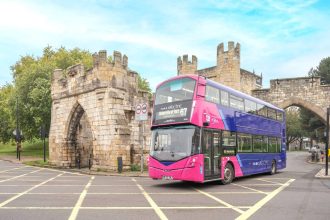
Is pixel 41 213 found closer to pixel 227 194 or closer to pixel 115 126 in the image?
pixel 227 194

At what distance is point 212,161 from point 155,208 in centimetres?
517

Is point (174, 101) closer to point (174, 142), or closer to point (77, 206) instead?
point (174, 142)

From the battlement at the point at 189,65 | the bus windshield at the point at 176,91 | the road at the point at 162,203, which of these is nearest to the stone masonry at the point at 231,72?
the battlement at the point at 189,65

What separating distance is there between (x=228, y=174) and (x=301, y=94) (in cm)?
1785

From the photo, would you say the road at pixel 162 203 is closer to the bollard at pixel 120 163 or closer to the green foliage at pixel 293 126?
the bollard at pixel 120 163

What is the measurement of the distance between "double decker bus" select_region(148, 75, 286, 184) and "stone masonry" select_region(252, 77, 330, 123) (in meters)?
15.2

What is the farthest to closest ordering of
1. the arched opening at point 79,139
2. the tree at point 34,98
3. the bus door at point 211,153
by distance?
the tree at point 34,98
the arched opening at point 79,139
the bus door at point 211,153

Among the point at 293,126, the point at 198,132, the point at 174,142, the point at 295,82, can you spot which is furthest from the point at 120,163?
the point at 293,126

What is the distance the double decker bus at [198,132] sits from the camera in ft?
41.6

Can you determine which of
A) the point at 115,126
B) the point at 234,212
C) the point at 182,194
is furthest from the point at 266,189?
the point at 115,126

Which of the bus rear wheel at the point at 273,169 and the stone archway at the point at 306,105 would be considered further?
the stone archway at the point at 306,105

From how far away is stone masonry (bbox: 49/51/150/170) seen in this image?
20.0 metres

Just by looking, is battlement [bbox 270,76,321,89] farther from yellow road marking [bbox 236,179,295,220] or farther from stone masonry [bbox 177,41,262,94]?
yellow road marking [bbox 236,179,295,220]

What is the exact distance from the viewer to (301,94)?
97.4 ft
